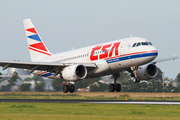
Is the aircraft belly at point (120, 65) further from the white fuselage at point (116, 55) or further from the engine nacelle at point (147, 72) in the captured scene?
the engine nacelle at point (147, 72)

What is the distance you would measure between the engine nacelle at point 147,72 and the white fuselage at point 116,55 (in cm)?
416

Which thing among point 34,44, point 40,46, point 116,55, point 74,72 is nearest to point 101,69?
point 116,55

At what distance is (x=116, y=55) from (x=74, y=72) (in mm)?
5186

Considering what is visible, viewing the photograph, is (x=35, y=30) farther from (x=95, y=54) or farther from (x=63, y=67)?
(x=95, y=54)

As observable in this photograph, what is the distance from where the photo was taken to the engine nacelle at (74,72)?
36.1 metres

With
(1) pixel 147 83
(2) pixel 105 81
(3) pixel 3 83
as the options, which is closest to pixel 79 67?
(2) pixel 105 81

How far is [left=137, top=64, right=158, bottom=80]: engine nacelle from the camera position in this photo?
129 feet

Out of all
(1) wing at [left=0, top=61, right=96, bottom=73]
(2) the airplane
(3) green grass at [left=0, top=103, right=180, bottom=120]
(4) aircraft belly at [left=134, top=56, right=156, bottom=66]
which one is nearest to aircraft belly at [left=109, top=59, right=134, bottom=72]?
(2) the airplane

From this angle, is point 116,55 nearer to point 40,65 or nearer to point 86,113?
point 40,65

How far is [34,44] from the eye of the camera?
49.8m

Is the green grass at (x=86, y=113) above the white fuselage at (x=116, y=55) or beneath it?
beneath

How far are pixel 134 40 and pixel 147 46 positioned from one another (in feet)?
5.37

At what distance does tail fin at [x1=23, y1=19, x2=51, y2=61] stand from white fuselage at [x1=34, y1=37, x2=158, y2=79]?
1027 cm

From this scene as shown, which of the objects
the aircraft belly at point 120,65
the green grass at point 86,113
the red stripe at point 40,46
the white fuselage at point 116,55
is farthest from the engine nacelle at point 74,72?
the red stripe at point 40,46
